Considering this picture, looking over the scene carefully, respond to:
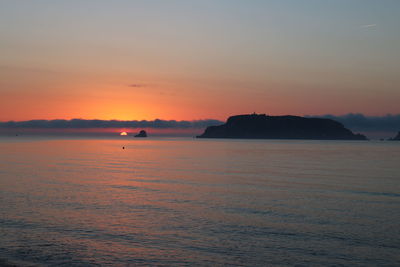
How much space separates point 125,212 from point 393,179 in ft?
128

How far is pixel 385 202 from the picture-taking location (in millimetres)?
33531

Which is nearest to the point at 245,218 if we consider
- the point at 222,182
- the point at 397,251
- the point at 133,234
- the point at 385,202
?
the point at 133,234

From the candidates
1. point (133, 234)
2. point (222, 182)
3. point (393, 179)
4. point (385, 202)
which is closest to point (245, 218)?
point (133, 234)

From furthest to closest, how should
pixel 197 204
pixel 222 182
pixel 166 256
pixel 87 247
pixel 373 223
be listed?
pixel 222 182
pixel 197 204
pixel 373 223
pixel 87 247
pixel 166 256

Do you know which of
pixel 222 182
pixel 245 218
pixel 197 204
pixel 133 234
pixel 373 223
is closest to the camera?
pixel 133 234

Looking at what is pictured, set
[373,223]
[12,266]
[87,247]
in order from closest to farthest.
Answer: [12,266]
[87,247]
[373,223]

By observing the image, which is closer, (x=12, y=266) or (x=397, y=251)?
(x=12, y=266)

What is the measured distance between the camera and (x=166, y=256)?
19.3 meters

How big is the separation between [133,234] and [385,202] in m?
23.0

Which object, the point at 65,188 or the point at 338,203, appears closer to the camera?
the point at 338,203

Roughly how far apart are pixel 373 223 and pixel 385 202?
8.99m

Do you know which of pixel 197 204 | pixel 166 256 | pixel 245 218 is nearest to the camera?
pixel 166 256

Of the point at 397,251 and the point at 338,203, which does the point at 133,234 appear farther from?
the point at 338,203

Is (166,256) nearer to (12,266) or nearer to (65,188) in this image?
A: (12,266)
